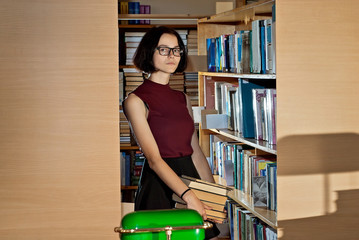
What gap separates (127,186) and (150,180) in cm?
253

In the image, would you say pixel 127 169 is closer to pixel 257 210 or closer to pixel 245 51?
pixel 245 51

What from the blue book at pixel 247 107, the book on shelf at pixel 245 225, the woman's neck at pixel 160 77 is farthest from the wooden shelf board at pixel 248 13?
the book on shelf at pixel 245 225

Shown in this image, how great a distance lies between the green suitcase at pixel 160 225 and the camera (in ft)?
4.16

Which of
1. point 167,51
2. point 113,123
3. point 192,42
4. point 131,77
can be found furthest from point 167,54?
point 192,42

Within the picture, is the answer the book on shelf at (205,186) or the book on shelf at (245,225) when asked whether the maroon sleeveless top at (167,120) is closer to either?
the book on shelf at (205,186)

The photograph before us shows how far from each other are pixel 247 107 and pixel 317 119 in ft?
3.04

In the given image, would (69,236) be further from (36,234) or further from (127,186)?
(127,186)

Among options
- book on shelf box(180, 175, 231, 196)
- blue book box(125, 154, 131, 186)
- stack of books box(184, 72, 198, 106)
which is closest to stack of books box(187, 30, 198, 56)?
stack of books box(184, 72, 198, 106)

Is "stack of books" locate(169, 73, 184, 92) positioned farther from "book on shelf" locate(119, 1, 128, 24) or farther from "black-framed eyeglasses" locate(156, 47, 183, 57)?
"black-framed eyeglasses" locate(156, 47, 183, 57)

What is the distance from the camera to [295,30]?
2.86 meters

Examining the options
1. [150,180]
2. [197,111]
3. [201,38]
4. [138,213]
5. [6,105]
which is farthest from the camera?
[201,38]

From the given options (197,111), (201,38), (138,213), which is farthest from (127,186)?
(138,213)

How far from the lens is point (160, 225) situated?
50.1 inches

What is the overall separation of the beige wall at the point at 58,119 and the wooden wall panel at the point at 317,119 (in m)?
0.82
